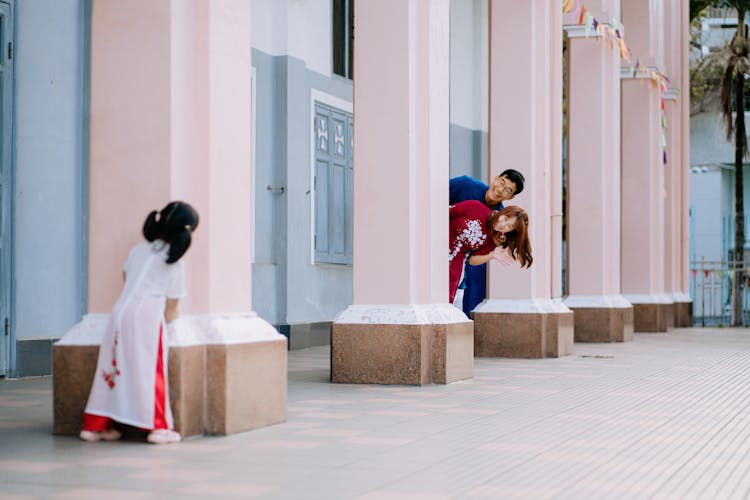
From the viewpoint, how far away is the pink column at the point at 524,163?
12.2 metres

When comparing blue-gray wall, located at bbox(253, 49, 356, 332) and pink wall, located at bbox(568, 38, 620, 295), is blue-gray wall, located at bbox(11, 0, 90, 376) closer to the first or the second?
blue-gray wall, located at bbox(253, 49, 356, 332)

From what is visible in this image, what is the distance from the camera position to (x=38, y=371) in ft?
31.8

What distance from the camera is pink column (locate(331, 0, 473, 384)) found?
8.93 meters

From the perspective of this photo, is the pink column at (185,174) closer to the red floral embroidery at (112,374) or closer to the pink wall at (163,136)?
the pink wall at (163,136)

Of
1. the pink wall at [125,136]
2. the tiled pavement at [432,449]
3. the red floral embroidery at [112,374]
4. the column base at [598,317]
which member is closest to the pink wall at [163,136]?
the pink wall at [125,136]

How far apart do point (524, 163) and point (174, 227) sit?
7.10m

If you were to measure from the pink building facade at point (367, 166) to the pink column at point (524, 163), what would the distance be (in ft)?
0.07

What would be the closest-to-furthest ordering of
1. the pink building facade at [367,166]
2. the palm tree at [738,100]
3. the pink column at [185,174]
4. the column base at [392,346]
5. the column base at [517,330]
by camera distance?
1. the pink column at [185,174]
2. the pink building facade at [367,166]
3. the column base at [392,346]
4. the column base at [517,330]
5. the palm tree at [738,100]

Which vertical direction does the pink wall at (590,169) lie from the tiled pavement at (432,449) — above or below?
above

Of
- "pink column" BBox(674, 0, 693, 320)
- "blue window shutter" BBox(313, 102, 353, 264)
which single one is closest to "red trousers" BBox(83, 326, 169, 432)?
"blue window shutter" BBox(313, 102, 353, 264)

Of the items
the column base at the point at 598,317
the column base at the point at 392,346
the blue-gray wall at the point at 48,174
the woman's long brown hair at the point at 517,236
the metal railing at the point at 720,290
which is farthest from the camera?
the metal railing at the point at 720,290

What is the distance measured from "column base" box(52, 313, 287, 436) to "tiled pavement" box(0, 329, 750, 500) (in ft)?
0.47

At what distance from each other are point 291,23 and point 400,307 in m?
5.59

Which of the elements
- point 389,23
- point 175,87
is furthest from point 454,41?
point 175,87
